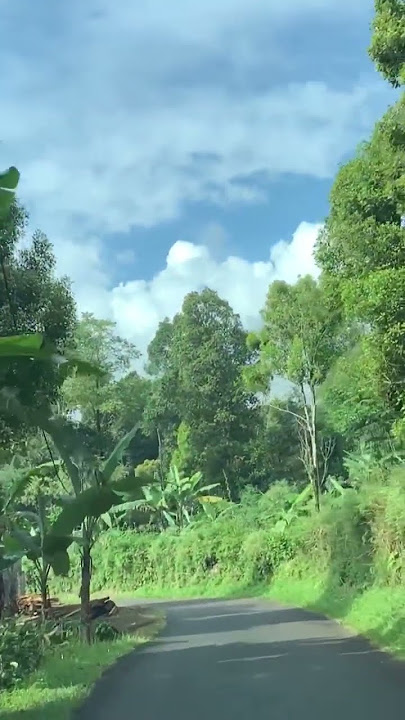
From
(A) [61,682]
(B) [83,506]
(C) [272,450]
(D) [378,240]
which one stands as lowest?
(A) [61,682]

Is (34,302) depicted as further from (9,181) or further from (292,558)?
(292,558)

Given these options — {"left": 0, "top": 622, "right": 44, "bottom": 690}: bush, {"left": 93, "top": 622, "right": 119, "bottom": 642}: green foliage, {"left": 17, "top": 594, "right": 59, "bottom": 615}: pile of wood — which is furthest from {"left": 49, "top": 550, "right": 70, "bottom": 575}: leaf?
{"left": 17, "top": 594, "right": 59, "bottom": 615}: pile of wood

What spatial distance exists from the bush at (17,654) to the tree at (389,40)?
999 centimetres

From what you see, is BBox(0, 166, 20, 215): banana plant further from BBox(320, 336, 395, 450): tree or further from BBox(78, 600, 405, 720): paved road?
BBox(320, 336, 395, 450): tree

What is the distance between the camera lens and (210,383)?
48312 millimetres

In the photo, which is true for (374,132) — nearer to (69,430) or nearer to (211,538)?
(69,430)

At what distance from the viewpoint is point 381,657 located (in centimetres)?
1373

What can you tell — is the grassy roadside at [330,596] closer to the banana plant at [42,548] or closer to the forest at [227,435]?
the forest at [227,435]

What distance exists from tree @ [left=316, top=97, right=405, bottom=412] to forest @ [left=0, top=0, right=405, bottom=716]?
0.03 metres

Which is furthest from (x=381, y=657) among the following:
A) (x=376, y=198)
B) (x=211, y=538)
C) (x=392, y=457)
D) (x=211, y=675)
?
(x=211, y=538)

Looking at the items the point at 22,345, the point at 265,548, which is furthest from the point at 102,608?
the point at 22,345

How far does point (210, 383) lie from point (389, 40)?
1407 inches

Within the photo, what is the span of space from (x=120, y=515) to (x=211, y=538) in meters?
6.00

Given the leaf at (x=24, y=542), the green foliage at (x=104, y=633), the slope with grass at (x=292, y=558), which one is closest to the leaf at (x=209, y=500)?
the slope with grass at (x=292, y=558)
